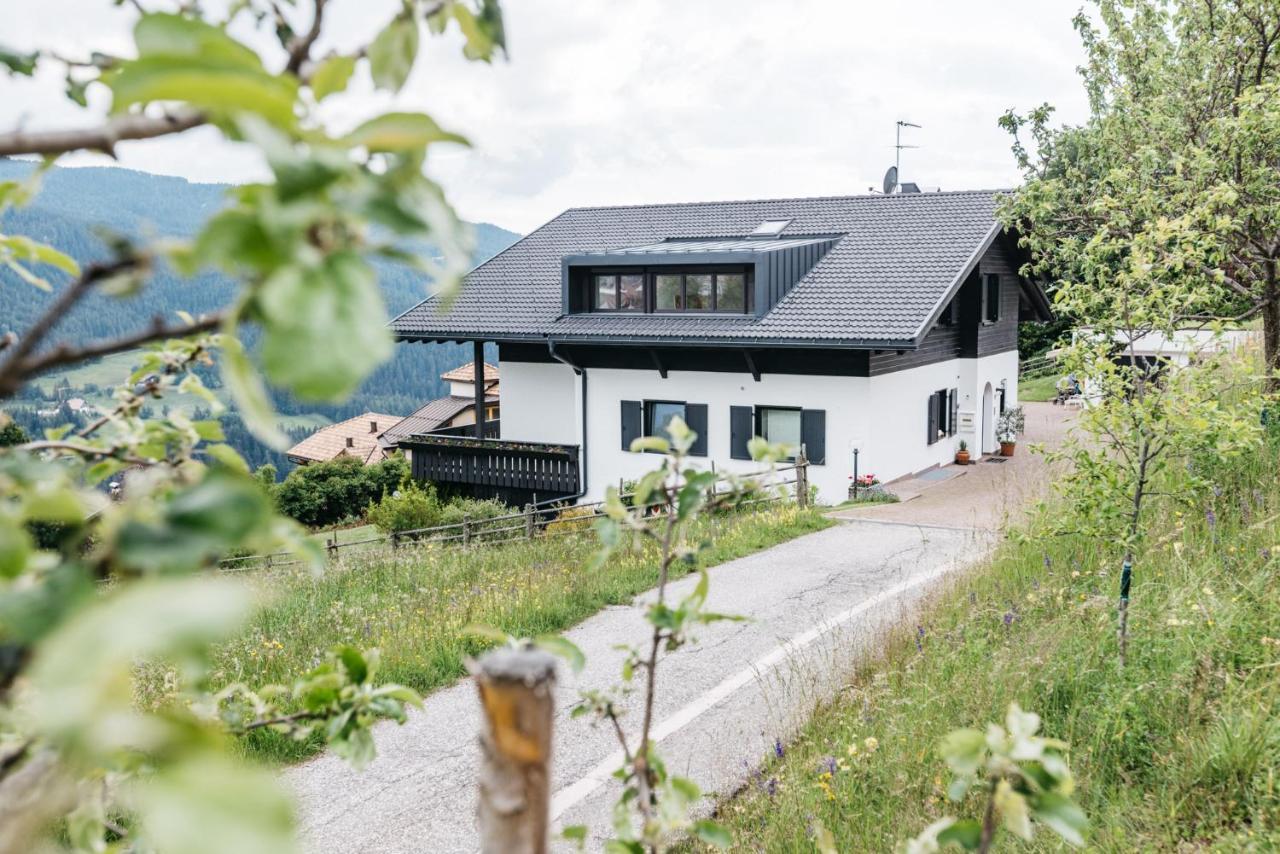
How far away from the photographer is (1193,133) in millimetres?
10211

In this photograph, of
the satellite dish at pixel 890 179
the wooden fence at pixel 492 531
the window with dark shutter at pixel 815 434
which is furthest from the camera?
the satellite dish at pixel 890 179

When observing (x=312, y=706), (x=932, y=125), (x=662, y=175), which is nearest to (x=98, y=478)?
(x=312, y=706)

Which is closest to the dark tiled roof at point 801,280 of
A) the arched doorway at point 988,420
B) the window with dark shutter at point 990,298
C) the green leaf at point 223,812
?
the window with dark shutter at point 990,298

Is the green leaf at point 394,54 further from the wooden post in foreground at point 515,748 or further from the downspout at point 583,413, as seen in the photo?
the downspout at point 583,413

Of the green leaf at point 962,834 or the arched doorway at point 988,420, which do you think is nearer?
the green leaf at point 962,834

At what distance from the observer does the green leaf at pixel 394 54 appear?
40.1 inches

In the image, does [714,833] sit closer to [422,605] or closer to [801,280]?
[422,605]

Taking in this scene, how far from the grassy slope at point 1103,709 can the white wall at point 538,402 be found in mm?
15969

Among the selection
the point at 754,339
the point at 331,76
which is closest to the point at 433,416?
the point at 754,339

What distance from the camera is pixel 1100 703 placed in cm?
458

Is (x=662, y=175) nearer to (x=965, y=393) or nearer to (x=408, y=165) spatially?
(x=965, y=393)

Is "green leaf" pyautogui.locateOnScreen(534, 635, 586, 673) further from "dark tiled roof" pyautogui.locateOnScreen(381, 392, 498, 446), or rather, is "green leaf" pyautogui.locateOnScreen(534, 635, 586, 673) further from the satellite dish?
"dark tiled roof" pyautogui.locateOnScreen(381, 392, 498, 446)

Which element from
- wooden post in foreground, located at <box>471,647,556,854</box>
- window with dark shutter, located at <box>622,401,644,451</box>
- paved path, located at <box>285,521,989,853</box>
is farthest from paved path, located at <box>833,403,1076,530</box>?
wooden post in foreground, located at <box>471,647,556,854</box>

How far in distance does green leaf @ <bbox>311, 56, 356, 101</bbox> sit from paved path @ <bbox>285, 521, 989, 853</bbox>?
3179 mm
